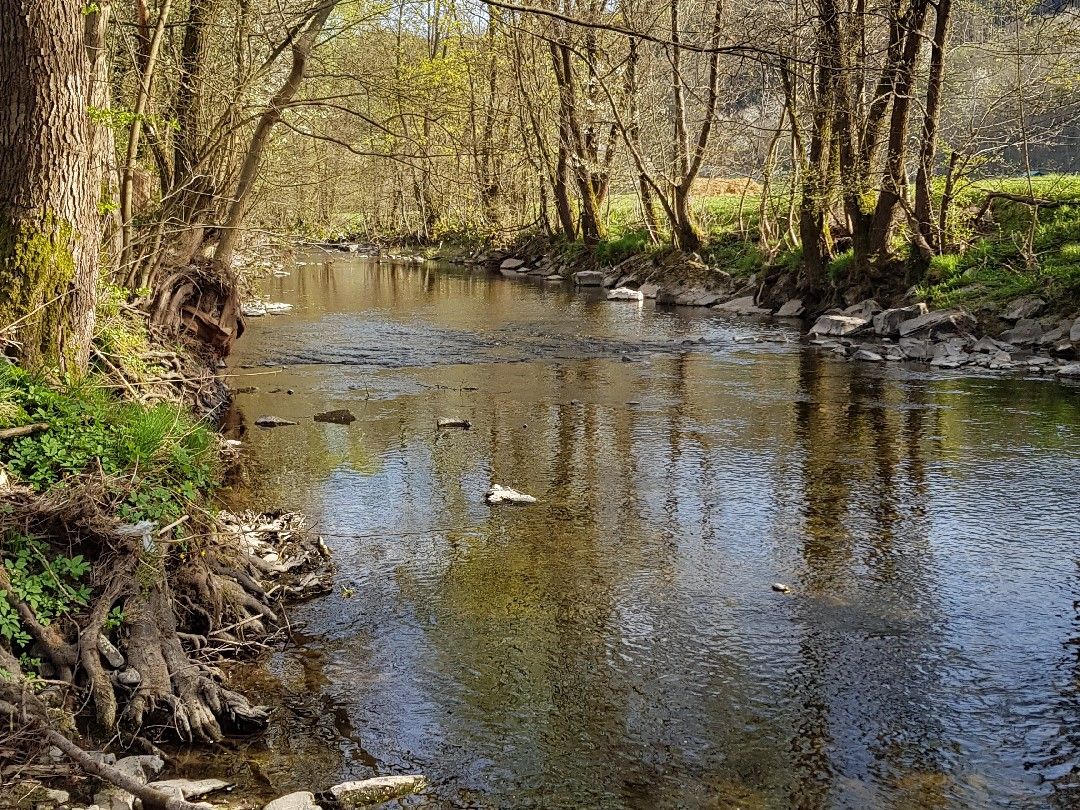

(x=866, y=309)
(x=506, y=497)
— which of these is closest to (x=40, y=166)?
(x=506, y=497)

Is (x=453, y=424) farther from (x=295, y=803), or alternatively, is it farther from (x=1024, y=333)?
(x=1024, y=333)

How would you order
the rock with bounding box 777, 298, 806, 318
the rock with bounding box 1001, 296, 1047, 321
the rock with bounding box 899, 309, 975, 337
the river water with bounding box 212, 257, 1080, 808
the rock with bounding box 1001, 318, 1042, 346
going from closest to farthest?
1. the river water with bounding box 212, 257, 1080, 808
2. the rock with bounding box 1001, 318, 1042, 346
3. the rock with bounding box 1001, 296, 1047, 321
4. the rock with bounding box 899, 309, 975, 337
5. the rock with bounding box 777, 298, 806, 318

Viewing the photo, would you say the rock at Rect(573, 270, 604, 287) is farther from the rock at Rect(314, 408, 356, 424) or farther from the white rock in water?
the white rock in water

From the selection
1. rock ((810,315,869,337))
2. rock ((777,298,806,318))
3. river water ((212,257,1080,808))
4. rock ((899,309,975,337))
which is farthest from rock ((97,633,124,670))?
rock ((777,298,806,318))

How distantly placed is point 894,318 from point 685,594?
1505cm

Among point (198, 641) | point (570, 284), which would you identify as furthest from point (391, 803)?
point (570, 284)

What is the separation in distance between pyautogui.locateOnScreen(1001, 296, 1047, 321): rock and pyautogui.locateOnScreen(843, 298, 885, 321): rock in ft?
10.2

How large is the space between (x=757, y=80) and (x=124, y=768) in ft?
96.8

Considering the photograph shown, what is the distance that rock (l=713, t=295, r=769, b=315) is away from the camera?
26.9 metres

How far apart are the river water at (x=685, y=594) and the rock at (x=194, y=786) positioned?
208mm

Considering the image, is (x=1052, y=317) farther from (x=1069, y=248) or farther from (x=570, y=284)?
(x=570, y=284)

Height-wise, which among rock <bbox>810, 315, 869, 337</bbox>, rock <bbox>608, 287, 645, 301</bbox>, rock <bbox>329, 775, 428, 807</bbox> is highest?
rock <bbox>608, 287, 645, 301</bbox>

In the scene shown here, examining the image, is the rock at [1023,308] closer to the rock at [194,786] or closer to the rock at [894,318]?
the rock at [894,318]

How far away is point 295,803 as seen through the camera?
5.33 metres
